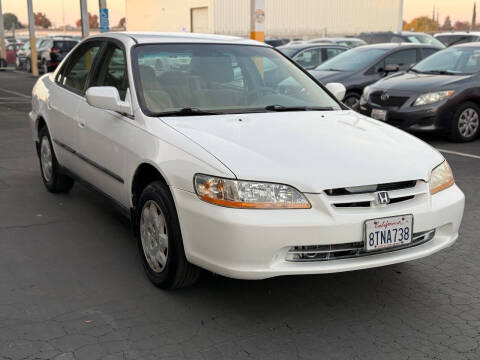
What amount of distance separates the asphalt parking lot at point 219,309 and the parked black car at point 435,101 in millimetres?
4265

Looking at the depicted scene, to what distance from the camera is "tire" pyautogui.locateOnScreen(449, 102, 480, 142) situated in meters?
9.22

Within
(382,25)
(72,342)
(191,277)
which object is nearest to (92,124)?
(191,277)

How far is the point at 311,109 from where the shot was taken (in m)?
4.58

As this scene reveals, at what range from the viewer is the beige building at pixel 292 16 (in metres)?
48.7

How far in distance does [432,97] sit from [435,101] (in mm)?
85

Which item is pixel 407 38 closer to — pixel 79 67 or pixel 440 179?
pixel 79 67

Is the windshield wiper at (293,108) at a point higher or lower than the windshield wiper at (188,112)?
lower

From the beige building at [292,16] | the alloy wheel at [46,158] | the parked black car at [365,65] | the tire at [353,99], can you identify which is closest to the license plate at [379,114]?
the parked black car at [365,65]

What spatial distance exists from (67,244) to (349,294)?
221cm

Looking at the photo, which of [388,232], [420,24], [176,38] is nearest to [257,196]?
[388,232]

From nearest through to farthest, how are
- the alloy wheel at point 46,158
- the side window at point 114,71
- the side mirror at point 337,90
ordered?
1. the side window at point 114,71
2. the side mirror at point 337,90
3. the alloy wheel at point 46,158

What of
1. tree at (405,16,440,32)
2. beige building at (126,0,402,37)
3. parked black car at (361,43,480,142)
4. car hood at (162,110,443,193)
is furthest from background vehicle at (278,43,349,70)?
tree at (405,16,440,32)

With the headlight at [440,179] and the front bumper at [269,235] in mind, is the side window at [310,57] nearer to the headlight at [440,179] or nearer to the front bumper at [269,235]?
the headlight at [440,179]

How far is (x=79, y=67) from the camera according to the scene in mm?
5684
